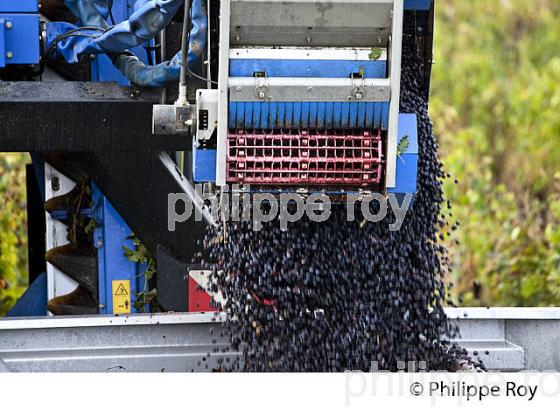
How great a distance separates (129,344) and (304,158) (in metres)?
0.96

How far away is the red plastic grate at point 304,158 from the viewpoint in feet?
9.57

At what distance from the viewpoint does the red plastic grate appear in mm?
2918

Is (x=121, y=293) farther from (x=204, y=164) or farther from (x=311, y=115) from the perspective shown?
(x=311, y=115)

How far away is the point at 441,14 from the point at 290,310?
28.3 feet

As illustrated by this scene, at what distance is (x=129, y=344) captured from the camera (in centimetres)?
345

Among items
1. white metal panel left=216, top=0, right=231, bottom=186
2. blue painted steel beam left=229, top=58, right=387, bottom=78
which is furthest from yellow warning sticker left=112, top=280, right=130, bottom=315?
blue painted steel beam left=229, top=58, right=387, bottom=78

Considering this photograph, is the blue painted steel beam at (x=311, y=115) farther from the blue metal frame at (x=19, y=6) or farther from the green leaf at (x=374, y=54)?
the blue metal frame at (x=19, y=6)

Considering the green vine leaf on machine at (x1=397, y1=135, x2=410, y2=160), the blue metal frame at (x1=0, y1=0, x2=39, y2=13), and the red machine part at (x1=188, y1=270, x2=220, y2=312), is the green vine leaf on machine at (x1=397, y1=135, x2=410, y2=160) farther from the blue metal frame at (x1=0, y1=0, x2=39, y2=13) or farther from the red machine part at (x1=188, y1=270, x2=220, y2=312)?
the blue metal frame at (x1=0, y1=0, x2=39, y2=13)

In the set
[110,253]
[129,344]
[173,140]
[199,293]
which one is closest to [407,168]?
[173,140]

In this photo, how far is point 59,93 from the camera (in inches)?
132

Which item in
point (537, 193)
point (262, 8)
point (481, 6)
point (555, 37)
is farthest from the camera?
point (481, 6)

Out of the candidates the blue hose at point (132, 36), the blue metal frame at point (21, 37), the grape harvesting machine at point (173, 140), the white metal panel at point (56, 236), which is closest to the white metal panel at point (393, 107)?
the grape harvesting machine at point (173, 140)

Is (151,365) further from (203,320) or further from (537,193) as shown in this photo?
(537,193)
